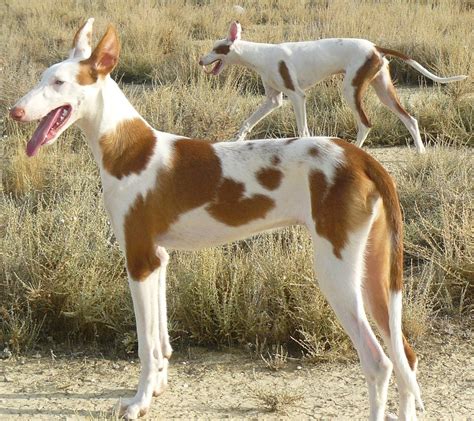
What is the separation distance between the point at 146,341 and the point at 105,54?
4.54ft

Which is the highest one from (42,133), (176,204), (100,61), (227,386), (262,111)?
(100,61)

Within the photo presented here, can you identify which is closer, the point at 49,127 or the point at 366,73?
the point at 49,127

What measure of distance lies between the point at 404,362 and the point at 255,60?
259 inches

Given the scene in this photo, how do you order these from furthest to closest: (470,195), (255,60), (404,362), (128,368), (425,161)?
(255,60)
(425,161)
(470,195)
(128,368)
(404,362)

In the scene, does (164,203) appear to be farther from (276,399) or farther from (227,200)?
(276,399)

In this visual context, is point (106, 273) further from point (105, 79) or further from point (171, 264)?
point (105, 79)

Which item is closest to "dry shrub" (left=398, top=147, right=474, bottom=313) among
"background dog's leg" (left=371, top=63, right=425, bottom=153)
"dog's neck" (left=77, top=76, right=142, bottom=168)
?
"background dog's leg" (left=371, top=63, right=425, bottom=153)

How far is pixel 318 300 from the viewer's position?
15.4 ft

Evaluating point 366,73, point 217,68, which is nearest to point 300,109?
point 366,73

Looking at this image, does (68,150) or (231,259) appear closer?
(231,259)

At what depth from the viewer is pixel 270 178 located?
3672mm

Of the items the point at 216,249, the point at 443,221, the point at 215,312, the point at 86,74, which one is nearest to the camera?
the point at 86,74

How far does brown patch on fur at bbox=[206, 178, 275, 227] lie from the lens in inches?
146

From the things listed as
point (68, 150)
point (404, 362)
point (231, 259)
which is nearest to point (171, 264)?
point (231, 259)
